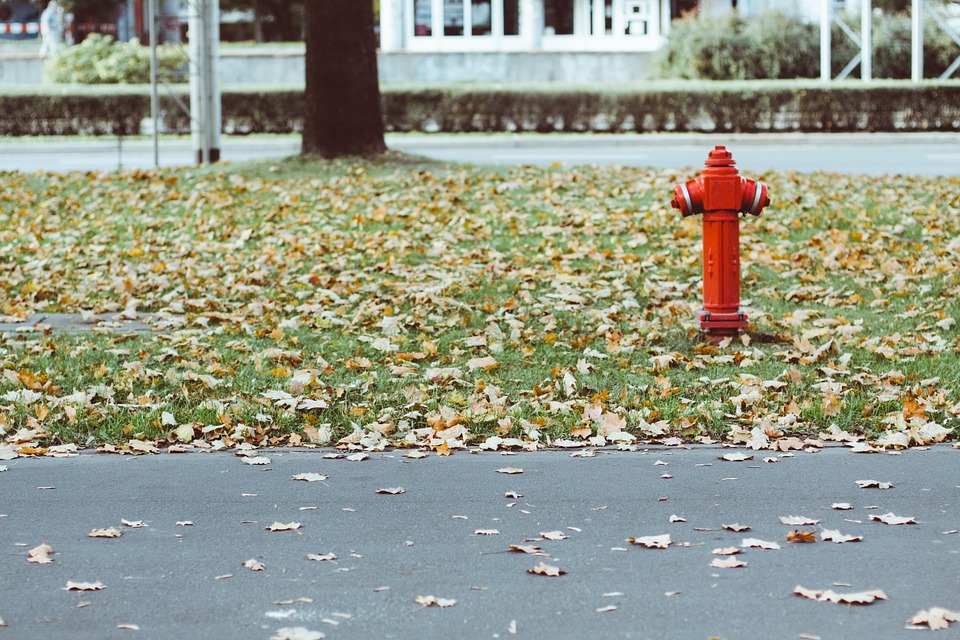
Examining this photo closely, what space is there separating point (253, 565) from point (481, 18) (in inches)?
1327

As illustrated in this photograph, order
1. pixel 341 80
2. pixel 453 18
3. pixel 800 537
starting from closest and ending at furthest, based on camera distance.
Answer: pixel 800 537 → pixel 341 80 → pixel 453 18

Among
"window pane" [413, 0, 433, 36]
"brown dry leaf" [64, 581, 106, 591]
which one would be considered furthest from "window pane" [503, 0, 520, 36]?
"brown dry leaf" [64, 581, 106, 591]

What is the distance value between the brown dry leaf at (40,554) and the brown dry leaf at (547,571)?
59.8 inches

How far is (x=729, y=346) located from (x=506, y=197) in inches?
241

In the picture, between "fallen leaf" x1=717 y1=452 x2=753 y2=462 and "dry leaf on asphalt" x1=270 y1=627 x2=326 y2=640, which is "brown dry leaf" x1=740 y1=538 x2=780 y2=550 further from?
"dry leaf on asphalt" x1=270 y1=627 x2=326 y2=640

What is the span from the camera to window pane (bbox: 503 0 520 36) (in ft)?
119

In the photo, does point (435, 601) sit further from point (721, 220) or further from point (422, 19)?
point (422, 19)

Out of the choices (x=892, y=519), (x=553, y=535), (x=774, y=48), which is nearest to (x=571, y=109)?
(x=774, y=48)

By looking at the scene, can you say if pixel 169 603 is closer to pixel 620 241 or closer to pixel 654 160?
pixel 620 241

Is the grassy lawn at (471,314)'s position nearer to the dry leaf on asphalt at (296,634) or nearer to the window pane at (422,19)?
the dry leaf on asphalt at (296,634)

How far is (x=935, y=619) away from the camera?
11.6ft

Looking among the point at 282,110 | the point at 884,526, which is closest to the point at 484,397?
the point at 884,526

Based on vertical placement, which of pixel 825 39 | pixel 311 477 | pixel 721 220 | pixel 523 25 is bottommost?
pixel 311 477

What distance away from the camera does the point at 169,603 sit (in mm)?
3762
